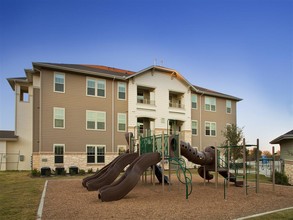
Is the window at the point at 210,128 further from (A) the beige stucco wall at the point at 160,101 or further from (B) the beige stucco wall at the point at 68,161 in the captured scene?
(B) the beige stucco wall at the point at 68,161

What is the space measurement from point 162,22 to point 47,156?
14.7 metres

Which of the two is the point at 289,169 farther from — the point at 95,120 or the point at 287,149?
the point at 95,120

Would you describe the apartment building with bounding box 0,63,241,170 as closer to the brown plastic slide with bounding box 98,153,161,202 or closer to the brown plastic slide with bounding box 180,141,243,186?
the brown plastic slide with bounding box 180,141,243,186

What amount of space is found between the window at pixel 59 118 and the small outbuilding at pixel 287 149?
18.1 m

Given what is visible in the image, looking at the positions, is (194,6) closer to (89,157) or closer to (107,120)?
(107,120)

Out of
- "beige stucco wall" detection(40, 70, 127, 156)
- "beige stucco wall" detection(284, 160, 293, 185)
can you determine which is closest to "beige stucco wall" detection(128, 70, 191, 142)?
"beige stucco wall" detection(40, 70, 127, 156)

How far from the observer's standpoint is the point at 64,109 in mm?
25938

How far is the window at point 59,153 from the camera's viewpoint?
2531cm

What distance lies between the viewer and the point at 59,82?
26.0 metres

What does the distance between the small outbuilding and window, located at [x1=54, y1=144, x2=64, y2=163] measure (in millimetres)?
18023

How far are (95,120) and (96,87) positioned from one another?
3181 millimetres

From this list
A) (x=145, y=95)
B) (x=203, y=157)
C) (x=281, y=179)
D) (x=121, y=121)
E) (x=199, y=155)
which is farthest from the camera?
(x=145, y=95)

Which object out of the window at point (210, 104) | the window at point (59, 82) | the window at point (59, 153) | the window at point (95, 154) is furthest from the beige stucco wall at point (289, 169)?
the window at point (59, 82)

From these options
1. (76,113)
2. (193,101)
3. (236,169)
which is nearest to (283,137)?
(236,169)
